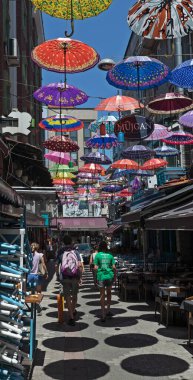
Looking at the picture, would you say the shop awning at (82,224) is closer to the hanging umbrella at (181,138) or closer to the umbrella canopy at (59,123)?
the hanging umbrella at (181,138)

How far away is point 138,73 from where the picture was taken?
10.7 metres

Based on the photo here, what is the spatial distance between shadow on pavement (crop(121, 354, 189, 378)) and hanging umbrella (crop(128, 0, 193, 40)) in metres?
5.68

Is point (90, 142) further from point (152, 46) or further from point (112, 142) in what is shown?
point (152, 46)

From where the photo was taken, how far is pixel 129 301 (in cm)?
1245

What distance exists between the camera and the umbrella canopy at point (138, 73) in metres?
10.5

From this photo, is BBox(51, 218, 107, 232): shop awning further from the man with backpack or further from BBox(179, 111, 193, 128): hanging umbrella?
the man with backpack

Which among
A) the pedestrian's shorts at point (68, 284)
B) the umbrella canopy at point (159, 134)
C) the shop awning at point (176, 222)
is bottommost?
the pedestrian's shorts at point (68, 284)

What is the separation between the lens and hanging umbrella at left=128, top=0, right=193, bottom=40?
717 centimetres

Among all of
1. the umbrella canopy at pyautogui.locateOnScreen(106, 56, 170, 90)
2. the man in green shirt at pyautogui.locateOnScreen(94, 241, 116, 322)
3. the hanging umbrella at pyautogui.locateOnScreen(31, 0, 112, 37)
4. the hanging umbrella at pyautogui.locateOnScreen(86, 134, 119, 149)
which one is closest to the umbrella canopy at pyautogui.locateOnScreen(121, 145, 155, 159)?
the hanging umbrella at pyautogui.locateOnScreen(86, 134, 119, 149)

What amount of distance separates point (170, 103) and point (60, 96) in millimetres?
3381

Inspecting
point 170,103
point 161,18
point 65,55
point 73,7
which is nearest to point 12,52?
point 170,103

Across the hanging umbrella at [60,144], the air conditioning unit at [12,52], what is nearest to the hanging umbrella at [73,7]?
the hanging umbrella at [60,144]

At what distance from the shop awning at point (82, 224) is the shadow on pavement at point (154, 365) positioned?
111 feet

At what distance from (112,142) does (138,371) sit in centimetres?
1196
